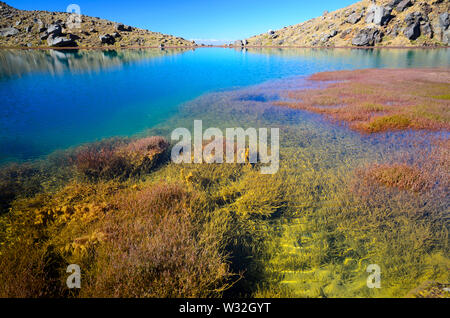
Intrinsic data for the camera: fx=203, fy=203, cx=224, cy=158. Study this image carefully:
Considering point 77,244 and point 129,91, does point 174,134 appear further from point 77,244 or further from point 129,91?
point 129,91

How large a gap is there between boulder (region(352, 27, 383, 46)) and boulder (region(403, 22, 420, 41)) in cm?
969

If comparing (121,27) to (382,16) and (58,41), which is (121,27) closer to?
(58,41)

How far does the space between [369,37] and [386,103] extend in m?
106

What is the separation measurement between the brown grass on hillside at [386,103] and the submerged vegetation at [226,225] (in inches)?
146

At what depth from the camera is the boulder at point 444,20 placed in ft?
259

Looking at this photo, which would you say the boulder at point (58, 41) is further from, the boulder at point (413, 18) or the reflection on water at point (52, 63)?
the boulder at point (413, 18)

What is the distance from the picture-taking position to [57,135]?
10914 mm

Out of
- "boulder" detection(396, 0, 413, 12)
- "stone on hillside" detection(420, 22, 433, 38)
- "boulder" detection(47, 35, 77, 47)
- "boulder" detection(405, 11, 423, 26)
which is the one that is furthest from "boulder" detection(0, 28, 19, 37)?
"boulder" detection(396, 0, 413, 12)

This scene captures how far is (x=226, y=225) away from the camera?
4797 mm

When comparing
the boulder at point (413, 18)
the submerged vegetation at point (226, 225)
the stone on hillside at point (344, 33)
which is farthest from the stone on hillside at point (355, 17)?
the submerged vegetation at point (226, 225)

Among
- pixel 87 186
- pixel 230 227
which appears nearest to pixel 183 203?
pixel 230 227

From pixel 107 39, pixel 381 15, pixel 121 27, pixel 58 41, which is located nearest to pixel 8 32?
pixel 58 41
